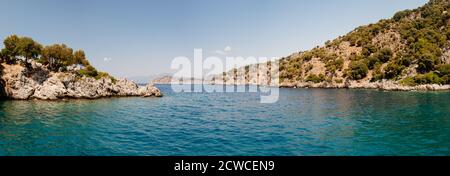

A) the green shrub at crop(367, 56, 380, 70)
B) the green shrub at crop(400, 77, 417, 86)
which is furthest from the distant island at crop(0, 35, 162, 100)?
the green shrub at crop(367, 56, 380, 70)

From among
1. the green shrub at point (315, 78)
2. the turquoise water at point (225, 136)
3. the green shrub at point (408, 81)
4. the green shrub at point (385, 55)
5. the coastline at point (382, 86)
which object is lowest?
the turquoise water at point (225, 136)

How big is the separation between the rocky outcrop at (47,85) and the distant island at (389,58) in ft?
325

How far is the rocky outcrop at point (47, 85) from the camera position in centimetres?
6381

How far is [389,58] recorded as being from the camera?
13300 centimetres

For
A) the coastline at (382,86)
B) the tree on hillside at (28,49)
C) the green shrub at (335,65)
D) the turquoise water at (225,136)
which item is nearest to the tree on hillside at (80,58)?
the tree on hillside at (28,49)

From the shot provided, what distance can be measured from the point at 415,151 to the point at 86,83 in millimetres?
71877

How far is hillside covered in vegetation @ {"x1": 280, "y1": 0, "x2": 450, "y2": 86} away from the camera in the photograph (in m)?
109

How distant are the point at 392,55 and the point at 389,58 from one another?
3.22 m

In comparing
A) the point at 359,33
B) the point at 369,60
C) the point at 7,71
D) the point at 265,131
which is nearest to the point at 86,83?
the point at 7,71

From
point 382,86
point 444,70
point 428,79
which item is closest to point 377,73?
point 382,86

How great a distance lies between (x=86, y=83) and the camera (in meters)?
72.1

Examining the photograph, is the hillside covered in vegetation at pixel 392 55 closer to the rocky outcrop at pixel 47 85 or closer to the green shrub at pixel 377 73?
the green shrub at pixel 377 73

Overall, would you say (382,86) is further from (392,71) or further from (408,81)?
(392,71)
